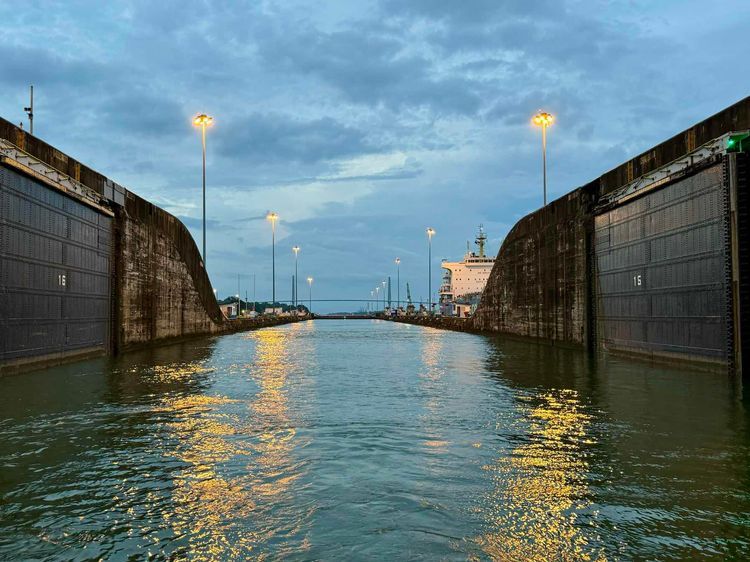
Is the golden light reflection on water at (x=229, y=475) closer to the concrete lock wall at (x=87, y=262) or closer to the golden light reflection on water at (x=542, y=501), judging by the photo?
the golden light reflection on water at (x=542, y=501)

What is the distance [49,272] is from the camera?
27578 millimetres

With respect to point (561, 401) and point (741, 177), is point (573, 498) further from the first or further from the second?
point (741, 177)

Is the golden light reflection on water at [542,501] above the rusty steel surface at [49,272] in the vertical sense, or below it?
below

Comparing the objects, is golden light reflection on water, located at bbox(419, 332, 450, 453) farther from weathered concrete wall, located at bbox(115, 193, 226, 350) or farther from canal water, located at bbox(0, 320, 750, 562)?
weathered concrete wall, located at bbox(115, 193, 226, 350)

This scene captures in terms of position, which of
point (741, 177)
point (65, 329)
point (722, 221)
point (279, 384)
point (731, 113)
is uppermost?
point (731, 113)

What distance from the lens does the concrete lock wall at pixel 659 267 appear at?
21.4m

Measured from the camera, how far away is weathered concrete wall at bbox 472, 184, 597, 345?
3800cm

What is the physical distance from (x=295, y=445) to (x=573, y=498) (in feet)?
18.2

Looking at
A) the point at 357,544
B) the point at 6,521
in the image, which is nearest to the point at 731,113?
the point at 357,544


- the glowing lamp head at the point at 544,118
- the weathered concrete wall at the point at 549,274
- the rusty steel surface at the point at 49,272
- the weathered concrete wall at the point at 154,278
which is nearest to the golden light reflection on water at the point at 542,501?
the rusty steel surface at the point at 49,272

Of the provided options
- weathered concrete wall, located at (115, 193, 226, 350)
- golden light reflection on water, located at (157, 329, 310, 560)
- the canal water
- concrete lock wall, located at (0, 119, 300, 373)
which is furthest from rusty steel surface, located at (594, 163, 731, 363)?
weathered concrete wall, located at (115, 193, 226, 350)

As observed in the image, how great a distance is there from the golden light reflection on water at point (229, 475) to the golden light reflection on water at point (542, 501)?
280 cm

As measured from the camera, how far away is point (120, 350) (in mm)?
37219

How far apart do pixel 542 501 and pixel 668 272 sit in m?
20.9
